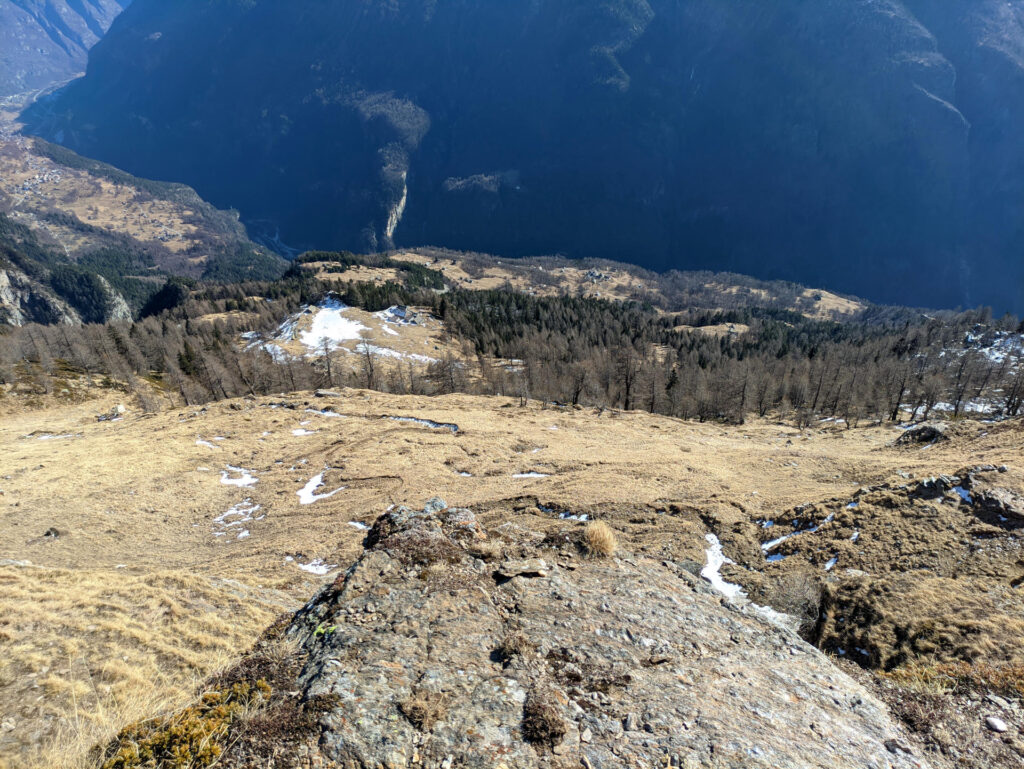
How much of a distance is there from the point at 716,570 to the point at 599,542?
5746mm

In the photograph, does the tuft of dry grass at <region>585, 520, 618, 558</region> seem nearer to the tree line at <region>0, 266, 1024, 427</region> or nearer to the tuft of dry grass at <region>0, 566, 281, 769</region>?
the tuft of dry grass at <region>0, 566, 281, 769</region>

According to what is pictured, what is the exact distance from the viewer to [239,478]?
1170 inches

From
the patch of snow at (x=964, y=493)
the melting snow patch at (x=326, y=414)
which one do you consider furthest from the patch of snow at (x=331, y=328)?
the patch of snow at (x=964, y=493)

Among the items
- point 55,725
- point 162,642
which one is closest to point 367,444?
point 162,642

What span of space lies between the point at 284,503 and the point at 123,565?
773 cm

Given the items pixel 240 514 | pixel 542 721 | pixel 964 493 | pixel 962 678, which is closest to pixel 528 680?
pixel 542 721

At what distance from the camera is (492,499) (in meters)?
23.7

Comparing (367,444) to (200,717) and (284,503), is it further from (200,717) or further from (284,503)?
(200,717)

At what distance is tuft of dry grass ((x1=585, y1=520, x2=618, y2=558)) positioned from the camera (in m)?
13.3

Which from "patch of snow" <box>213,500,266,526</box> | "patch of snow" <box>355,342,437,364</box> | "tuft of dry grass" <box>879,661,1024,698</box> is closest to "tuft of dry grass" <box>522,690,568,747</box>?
"tuft of dry grass" <box>879,661,1024,698</box>

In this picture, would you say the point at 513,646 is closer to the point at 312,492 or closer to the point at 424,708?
the point at 424,708

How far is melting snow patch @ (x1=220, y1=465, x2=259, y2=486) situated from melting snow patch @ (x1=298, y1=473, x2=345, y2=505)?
3.97 m

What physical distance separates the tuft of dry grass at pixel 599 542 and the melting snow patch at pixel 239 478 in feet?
81.2

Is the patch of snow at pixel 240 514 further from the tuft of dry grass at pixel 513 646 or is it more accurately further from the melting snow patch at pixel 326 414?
the tuft of dry grass at pixel 513 646
